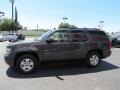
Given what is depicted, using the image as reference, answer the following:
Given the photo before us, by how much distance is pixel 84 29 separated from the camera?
950 centimetres

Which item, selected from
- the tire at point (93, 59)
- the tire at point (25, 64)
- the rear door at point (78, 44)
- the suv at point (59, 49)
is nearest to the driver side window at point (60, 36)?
the suv at point (59, 49)

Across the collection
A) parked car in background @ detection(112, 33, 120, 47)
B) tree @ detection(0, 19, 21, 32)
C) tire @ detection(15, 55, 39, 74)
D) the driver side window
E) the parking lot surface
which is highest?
tree @ detection(0, 19, 21, 32)

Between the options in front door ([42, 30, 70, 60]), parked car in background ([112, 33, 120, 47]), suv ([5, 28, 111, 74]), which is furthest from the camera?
parked car in background ([112, 33, 120, 47])

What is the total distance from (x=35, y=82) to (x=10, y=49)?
1.95 meters

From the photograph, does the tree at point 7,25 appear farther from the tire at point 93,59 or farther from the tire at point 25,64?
the tire at point 25,64

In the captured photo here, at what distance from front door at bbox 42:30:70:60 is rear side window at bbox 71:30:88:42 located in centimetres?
31

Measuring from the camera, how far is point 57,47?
8578 mm

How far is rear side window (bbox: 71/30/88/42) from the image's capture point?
29.6 ft

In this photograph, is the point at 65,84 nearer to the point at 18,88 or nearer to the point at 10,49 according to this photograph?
the point at 18,88

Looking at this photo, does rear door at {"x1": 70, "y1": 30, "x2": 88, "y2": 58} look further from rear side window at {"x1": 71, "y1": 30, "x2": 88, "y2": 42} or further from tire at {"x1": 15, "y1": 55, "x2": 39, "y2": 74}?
tire at {"x1": 15, "y1": 55, "x2": 39, "y2": 74}

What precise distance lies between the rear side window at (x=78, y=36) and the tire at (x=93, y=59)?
0.83m

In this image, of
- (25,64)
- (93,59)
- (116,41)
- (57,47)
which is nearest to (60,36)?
(57,47)

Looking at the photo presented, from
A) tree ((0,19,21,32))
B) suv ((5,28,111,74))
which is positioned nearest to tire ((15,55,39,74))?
suv ((5,28,111,74))

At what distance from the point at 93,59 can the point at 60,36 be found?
205 cm
